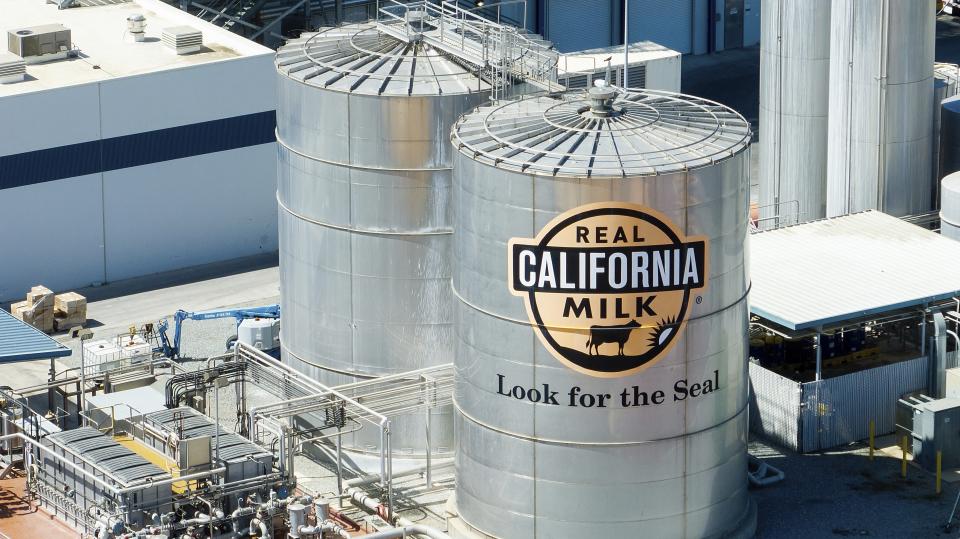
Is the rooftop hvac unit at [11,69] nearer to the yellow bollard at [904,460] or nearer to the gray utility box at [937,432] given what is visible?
the yellow bollard at [904,460]

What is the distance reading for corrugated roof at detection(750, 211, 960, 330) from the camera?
178 ft

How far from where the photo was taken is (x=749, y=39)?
95.9 m

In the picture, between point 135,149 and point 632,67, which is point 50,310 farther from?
point 632,67

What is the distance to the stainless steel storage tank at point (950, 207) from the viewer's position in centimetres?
5878

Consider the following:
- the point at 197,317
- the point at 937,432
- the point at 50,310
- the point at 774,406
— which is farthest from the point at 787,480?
the point at 50,310

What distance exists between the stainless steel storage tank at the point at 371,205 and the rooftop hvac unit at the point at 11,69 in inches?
594

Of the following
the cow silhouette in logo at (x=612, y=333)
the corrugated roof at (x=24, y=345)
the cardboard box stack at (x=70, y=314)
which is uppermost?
the cow silhouette in logo at (x=612, y=333)

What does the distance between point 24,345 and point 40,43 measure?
65.5ft

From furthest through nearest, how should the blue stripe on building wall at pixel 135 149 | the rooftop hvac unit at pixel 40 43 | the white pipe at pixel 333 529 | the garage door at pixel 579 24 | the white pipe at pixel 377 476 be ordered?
the garage door at pixel 579 24, the rooftop hvac unit at pixel 40 43, the blue stripe on building wall at pixel 135 149, the white pipe at pixel 377 476, the white pipe at pixel 333 529

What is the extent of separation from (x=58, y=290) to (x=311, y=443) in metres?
16.1

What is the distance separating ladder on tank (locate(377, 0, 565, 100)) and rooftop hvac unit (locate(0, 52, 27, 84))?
639 inches

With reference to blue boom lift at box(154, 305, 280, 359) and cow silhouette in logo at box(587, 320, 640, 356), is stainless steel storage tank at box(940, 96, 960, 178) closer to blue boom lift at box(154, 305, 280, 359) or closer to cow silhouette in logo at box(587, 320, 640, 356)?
blue boom lift at box(154, 305, 280, 359)

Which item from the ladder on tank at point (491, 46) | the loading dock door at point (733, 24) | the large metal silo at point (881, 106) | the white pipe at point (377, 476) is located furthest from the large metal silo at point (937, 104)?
the loading dock door at point (733, 24)

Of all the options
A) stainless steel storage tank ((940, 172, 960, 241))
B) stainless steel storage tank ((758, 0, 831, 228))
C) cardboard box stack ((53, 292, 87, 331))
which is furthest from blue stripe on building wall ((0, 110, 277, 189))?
stainless steel storage tank ((940, 172, 960, 241))
